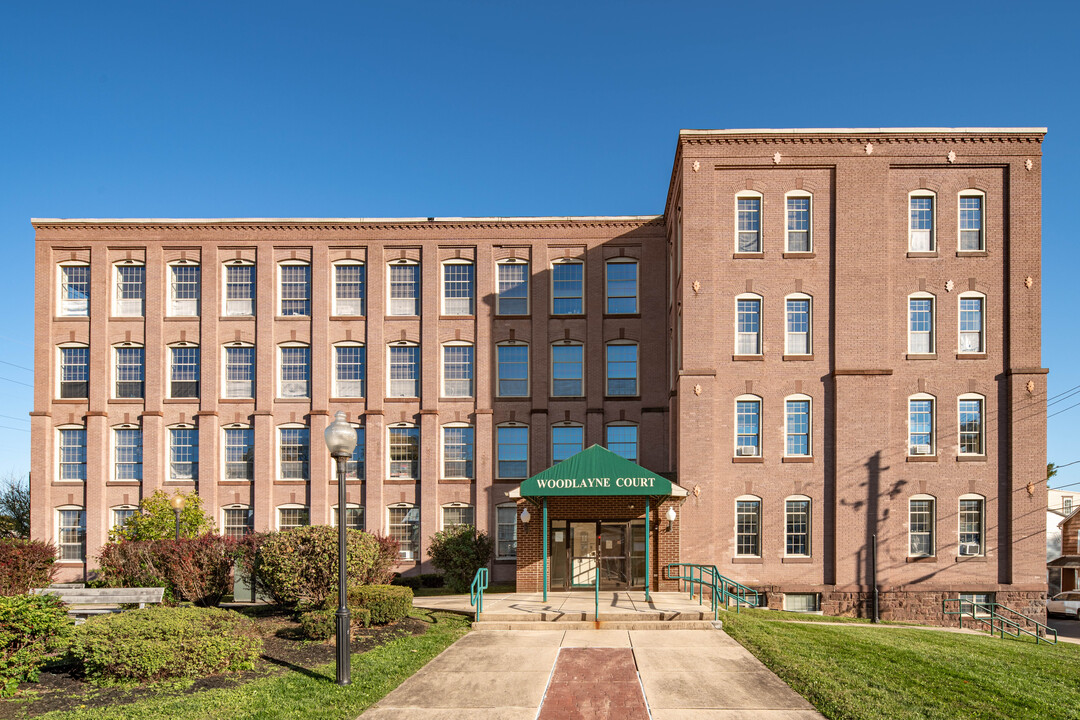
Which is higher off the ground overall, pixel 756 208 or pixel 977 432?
pixel 756 208

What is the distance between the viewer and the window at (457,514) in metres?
29.8

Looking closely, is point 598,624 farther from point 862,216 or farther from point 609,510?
point 862,216

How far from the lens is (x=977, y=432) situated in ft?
78.0

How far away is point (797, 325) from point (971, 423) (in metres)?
6.83

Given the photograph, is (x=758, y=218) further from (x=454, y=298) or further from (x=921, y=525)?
(x=454, y=298)

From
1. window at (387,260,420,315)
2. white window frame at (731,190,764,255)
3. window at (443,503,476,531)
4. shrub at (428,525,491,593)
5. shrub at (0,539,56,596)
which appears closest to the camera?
shrub at (0,539,56,596)

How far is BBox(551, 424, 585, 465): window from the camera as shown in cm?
3030

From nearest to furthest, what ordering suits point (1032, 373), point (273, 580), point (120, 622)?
point (120, 622) → point (273, 580) → point (1032, 373)

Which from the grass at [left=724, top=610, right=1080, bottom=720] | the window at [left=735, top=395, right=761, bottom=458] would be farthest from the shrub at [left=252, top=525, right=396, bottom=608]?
the window at [left=735, top=395, right=761, bottom=458]

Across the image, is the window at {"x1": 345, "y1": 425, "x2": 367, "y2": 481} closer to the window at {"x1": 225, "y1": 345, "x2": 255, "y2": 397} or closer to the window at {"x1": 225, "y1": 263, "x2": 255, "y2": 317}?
the window at {"x1": 225, "y1": 345, "x2": 255, "y2": 397}

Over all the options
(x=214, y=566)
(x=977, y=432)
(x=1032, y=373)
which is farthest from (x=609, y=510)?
(x=1032, y=373)

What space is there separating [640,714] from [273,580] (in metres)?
11.1

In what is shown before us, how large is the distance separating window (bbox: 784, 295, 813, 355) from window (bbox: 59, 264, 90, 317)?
3010 centimetres

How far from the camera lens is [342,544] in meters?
11.8
